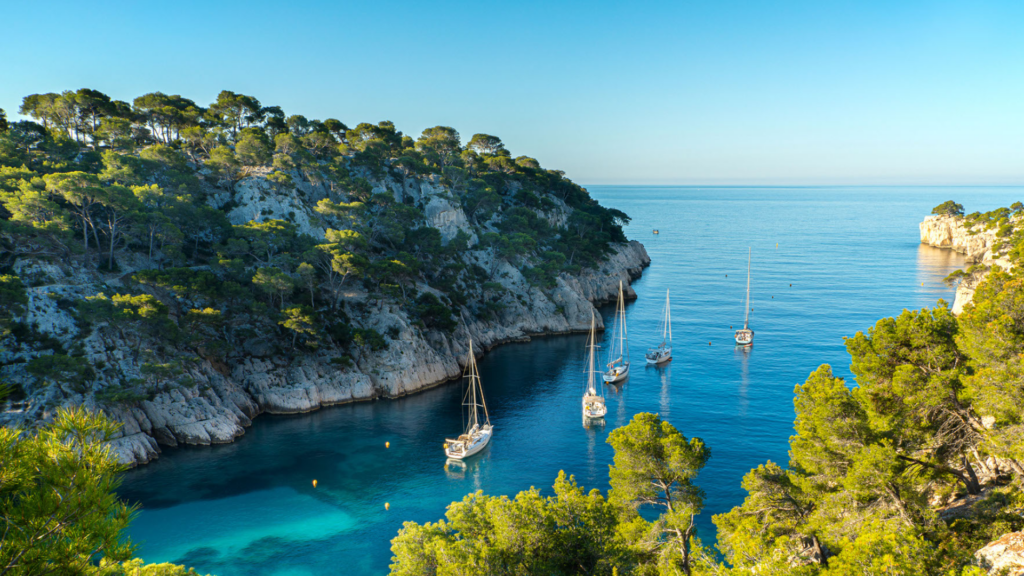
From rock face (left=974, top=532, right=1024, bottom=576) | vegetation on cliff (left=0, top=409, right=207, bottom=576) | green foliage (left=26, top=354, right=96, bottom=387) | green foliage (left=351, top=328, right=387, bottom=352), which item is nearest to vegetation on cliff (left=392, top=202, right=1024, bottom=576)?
rock face (left=974, top=532, right=1024, bottom=576)

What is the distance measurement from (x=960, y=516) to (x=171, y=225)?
69.2m

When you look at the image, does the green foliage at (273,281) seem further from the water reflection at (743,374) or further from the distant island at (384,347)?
the water reflection at (743,374)

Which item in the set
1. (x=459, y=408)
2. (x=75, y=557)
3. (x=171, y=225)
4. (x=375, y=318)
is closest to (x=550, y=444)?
(x=459, y=408)

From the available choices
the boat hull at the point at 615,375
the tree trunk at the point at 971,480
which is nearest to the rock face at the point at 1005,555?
the tree trunk at the point at 971,480

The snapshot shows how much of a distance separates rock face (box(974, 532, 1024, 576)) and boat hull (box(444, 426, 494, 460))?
1388 inches

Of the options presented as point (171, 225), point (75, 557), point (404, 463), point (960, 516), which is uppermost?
point (171, 225)

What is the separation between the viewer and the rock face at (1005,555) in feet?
52.8

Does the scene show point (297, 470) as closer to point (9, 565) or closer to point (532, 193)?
point (9, 565)

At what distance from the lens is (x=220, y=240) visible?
2522 inches

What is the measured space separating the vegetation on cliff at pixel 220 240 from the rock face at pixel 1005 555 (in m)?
52.3

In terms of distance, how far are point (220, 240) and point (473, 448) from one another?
4253 centimetres

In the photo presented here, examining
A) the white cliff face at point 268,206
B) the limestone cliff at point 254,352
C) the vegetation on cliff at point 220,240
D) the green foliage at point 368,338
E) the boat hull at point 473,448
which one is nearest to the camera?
the limestone cliff at point 254,352

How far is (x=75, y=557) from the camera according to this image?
8.70 m

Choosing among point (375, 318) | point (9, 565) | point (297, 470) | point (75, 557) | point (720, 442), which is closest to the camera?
point (9, 565)
